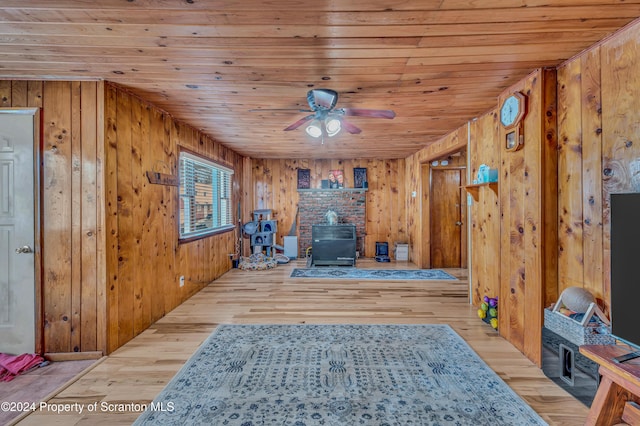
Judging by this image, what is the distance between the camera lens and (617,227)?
1422 mm

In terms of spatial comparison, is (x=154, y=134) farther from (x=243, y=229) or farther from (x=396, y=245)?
(x=396, y=245)

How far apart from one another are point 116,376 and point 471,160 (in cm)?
408

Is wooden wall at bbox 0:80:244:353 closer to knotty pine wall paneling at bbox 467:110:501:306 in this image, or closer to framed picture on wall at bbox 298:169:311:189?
knotty pine wall paneling at bbox 467:110:501:306

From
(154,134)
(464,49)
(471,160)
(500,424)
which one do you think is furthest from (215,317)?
(471,160)

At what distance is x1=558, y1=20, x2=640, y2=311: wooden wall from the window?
3.87m

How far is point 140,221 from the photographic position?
2787 millimetres

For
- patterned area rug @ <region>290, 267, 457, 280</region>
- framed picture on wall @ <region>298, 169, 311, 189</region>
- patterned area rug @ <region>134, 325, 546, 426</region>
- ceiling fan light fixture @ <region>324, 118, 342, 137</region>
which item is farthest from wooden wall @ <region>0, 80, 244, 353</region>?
framed picture on wall @ <region>298, 169, 311, 189</region>

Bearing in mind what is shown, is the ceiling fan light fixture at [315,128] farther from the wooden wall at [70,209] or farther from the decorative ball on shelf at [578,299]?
the decorative ball on shelf at [578,299]

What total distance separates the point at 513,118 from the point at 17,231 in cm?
412

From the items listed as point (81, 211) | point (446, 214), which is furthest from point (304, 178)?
point (81, 211)

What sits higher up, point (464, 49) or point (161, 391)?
point (464, 49)

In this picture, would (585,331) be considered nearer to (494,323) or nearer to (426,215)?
(494,323)

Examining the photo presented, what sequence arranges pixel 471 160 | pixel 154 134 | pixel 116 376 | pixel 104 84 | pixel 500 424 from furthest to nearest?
pixel 471 160 < pixel 154 134 < pixel 104 84 < pixel 116 376 < pixel 500 424

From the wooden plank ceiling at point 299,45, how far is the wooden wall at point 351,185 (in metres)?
3.55
